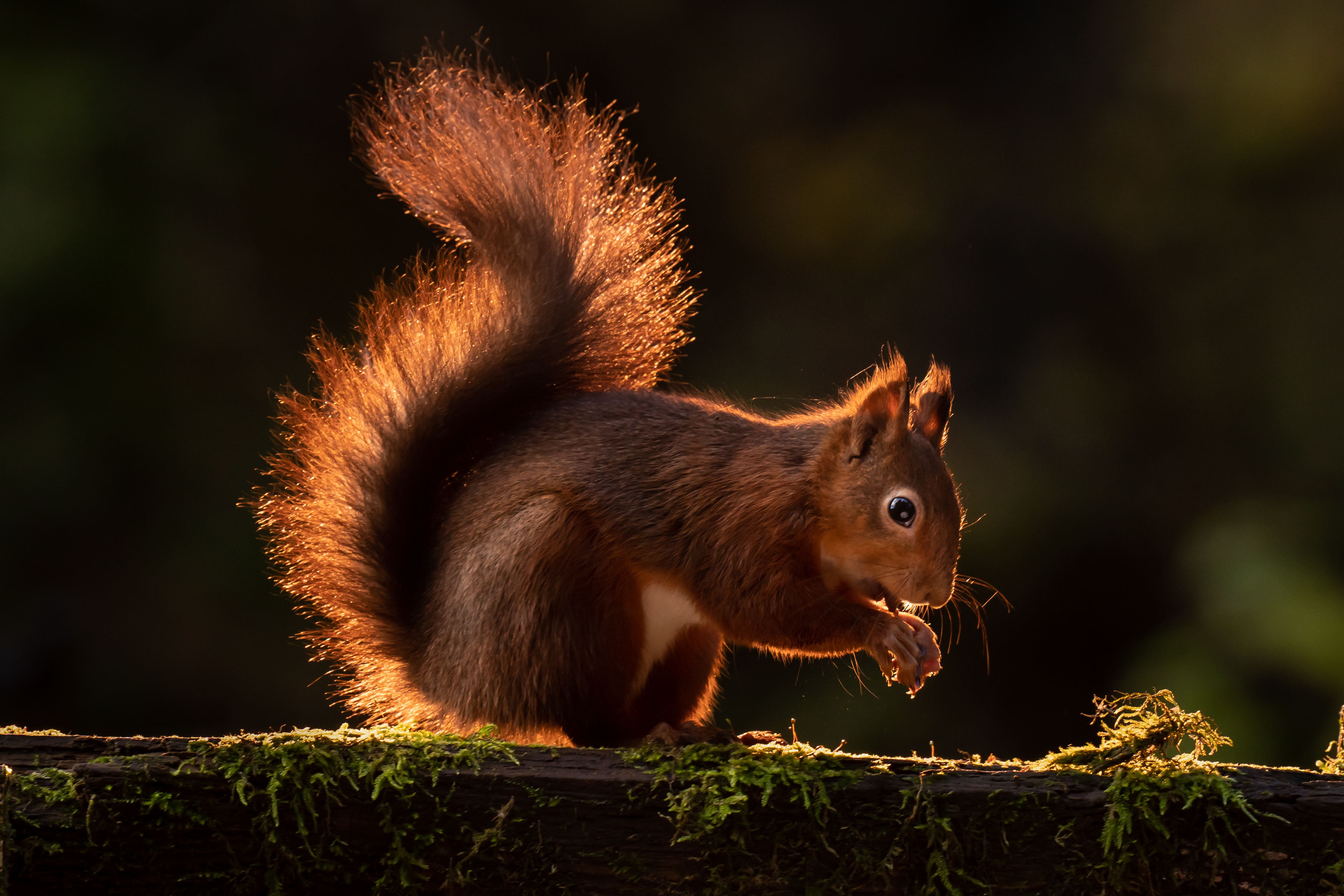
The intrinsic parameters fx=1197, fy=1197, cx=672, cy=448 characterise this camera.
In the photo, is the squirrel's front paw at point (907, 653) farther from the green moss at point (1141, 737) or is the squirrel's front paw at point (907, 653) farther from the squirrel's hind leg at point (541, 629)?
the squirrel's hind leg at point (541, 629)

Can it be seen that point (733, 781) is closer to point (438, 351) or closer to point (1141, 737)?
point (1141, 737)

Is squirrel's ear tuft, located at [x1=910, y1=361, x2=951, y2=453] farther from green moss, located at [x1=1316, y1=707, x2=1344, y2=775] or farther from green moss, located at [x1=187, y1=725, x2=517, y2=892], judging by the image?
green moss, located at [x1=187, y1=725, x2=517, y2=892]

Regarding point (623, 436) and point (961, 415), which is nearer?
point (623, 436)

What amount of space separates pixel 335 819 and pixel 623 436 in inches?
24.3

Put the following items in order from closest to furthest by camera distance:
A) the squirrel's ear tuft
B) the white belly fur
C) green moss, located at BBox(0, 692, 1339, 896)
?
green moss, located at BBox(0, 692, 1339, 896) < the white belly fur < the squirrel's ear tuft

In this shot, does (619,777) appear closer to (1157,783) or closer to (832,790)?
(832,790)

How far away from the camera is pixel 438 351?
5.22 feet

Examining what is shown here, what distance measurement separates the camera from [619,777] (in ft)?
3.54

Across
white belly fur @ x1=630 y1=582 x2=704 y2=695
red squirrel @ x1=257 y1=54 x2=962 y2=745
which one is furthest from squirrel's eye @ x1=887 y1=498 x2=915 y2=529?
white belly fur @ x1=630 y1=582 x2=704 y2=695

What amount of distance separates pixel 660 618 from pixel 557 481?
8.6 inches

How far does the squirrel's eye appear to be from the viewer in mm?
1427

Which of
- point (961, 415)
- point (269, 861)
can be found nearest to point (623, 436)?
point (269, 861)

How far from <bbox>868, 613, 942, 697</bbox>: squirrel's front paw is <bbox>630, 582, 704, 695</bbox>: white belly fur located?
0.22 m

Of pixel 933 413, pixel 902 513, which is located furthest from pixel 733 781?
pixel 933 413
